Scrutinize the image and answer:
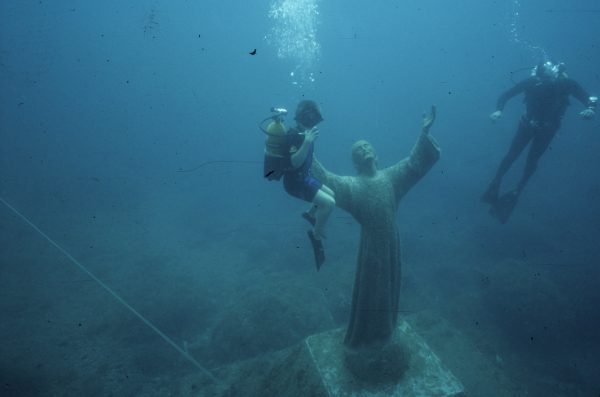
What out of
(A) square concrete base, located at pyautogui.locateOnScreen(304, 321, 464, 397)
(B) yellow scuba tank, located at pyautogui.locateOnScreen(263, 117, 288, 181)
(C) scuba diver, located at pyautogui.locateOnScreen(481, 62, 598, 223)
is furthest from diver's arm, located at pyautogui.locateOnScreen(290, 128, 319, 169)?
(C) scuba diver, located at pyautogui.locateOnScreen(481, 62, 598, 223)

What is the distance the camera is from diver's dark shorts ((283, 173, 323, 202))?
3643mm

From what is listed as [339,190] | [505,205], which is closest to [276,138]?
[339,190]

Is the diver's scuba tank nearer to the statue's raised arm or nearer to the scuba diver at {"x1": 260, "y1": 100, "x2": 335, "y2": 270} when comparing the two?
the scuba diver at {"x1": 260, "y1": 100, "x2": 335, "y2": 270}

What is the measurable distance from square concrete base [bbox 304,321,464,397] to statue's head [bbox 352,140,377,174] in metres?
2.42

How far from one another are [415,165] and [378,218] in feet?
2.76

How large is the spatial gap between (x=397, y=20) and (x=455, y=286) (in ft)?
404

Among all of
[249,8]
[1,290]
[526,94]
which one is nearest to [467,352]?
[526,94]

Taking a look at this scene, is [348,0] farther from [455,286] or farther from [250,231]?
[455,286]

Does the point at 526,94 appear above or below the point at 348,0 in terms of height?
below

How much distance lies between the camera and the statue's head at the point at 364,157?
430 centimetres

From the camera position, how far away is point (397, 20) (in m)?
113

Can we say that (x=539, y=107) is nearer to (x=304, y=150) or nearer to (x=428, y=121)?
(x=428, y=121)

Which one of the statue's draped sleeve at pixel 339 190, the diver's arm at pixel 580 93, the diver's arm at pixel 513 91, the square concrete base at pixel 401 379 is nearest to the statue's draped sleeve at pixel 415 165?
the statue's draped sleeve at pixel 339 190

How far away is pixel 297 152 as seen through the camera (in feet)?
11.0
